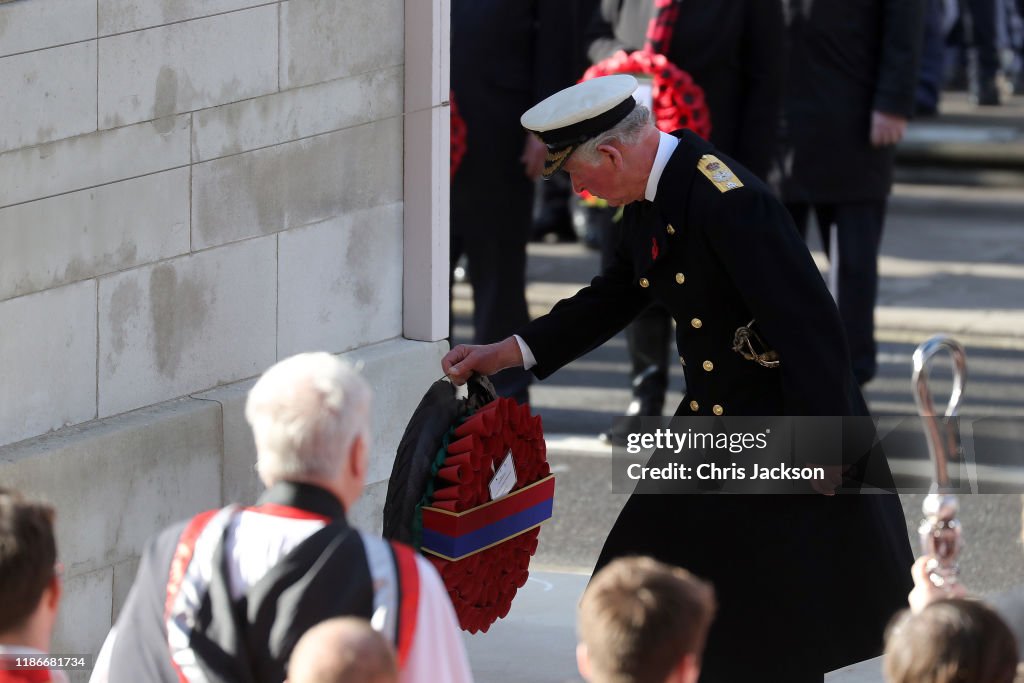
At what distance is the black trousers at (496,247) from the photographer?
815cm

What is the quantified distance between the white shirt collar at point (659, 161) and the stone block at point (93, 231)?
132cm

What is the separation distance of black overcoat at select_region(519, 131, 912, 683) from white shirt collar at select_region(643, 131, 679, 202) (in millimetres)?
19

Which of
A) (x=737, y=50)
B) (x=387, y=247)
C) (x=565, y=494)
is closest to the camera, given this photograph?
(x=387, y=247)

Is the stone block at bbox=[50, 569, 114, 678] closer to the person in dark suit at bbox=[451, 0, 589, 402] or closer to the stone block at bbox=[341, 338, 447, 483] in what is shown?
the stone block at bbox=[341, 338, 447, 483]

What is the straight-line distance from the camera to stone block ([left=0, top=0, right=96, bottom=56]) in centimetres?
463

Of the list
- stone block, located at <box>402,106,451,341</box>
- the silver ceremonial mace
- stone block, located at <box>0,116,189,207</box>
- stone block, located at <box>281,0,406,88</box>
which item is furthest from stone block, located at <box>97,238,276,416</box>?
the silver ceremonial mace

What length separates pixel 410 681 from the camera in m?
3.15

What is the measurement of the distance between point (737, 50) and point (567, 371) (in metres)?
2.23

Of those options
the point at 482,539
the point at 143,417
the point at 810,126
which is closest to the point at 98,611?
the point at 143,417

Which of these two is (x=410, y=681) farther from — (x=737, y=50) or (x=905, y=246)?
(x=905, y=246)

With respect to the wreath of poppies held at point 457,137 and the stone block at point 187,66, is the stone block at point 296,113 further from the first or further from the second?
the wreath of poppies held at point 457,137

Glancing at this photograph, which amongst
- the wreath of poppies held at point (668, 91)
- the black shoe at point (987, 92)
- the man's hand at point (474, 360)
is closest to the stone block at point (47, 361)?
the man's hand at point (474, 360)

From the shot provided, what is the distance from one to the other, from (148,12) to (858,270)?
4617 mm

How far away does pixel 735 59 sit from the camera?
8.16 metres
